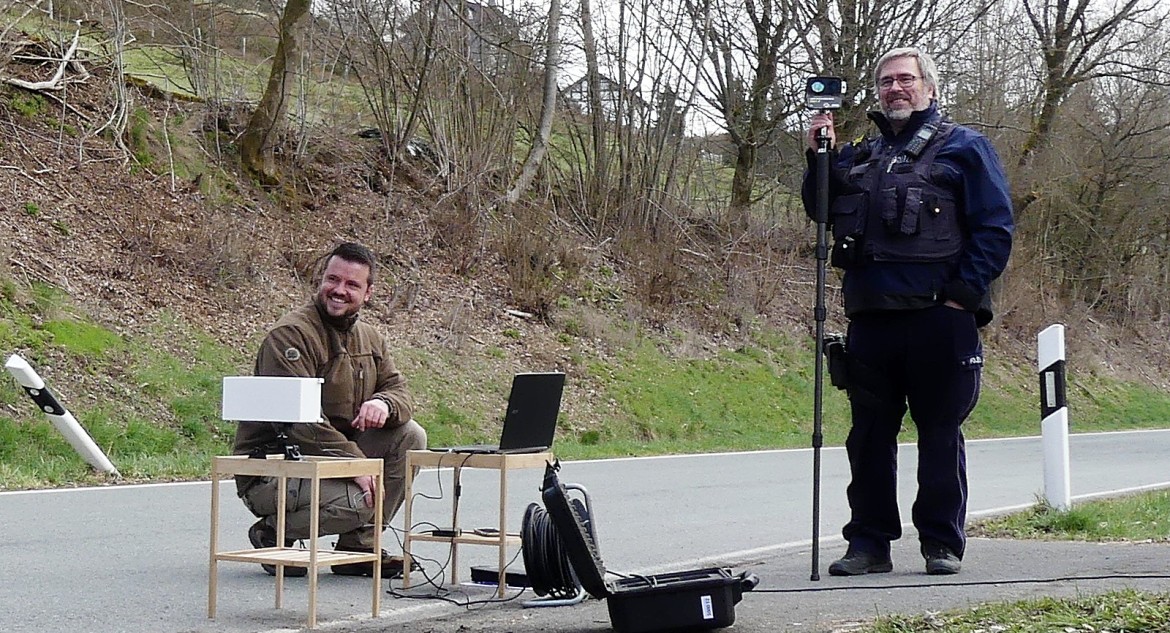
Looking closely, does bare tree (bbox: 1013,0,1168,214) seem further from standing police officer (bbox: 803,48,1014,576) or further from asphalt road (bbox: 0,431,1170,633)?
standing police officer (bbox: 803,48,1014,576)

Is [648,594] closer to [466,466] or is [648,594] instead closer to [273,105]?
[466,466]

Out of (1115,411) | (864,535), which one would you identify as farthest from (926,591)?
(1115,411)

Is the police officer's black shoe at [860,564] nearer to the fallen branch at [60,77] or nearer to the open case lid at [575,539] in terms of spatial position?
the open case lid at [575,539]

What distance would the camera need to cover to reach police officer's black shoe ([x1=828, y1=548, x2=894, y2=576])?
23.5 feet

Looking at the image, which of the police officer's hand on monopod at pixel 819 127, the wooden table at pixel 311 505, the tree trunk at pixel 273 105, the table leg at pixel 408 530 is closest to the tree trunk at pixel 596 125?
the tree trunk at pixel 273 105

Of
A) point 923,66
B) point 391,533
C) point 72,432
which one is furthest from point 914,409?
point 72,432

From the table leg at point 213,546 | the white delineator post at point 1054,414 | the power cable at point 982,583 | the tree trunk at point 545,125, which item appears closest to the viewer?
the table leg at point 213,546

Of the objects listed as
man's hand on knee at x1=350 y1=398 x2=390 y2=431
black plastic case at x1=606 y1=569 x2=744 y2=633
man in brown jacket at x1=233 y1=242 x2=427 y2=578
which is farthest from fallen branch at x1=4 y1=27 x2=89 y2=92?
black plastic case at x1=606 y1=569 x2=744 y2=633

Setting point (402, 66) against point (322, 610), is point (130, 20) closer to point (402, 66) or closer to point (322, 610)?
Result: point (402, 66)

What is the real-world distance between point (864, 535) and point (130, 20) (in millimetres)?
18695

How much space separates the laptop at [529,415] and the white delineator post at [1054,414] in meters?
3.97

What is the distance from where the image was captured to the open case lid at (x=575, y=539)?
218 inches

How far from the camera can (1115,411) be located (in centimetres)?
3316

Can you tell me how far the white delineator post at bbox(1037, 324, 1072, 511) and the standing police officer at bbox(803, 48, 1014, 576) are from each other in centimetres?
278
